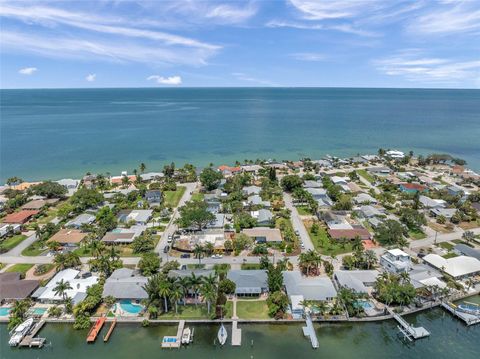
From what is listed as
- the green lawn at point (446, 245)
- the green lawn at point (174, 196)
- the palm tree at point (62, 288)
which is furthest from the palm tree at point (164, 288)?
the green lawn at point (446, 245)

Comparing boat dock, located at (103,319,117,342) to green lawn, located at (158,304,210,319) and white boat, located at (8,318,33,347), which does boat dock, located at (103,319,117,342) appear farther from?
white boat, located at (8,318,33,347)

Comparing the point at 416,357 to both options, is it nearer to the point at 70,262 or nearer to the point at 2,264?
the point at 70,262

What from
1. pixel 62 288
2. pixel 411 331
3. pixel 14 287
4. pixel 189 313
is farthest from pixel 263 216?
pixel 14 287

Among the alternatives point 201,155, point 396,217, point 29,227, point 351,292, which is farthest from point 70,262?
point 201,155

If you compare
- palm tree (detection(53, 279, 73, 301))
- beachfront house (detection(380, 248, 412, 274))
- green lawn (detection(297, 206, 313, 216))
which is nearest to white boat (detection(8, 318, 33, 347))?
palm tree (detection(53, 279, 73, 301))

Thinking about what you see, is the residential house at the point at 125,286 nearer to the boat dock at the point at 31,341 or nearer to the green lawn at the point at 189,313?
the green lawn at the point at 189,313

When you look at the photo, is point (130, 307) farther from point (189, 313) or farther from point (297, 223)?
point (297, 223)
